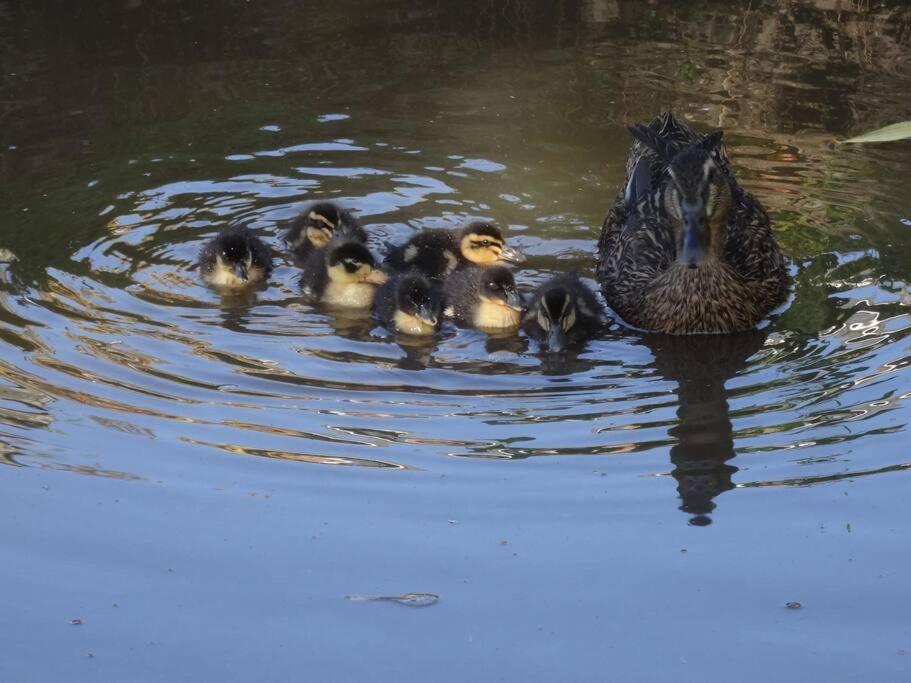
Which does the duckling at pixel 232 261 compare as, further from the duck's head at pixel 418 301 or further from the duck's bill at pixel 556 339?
the duck's bill at pixel 556 339

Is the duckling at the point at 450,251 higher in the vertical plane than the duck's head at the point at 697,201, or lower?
lower

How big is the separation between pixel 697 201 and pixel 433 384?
4.33 feet

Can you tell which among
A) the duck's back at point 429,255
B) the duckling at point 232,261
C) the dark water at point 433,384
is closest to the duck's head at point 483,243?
the duck's back at point 429,255

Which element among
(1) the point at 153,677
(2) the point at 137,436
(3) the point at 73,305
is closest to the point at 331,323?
(3) the point at 73,305

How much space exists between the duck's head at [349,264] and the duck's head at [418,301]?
1.07ft

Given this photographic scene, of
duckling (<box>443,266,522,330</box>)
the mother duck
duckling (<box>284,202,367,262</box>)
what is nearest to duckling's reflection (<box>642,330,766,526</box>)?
the mother duck

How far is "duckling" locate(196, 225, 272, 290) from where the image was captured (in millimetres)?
5812

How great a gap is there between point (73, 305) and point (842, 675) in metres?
3.49

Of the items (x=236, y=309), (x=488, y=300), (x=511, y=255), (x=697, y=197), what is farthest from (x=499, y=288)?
(x=236, y=309)

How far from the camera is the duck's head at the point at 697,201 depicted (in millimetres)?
5383

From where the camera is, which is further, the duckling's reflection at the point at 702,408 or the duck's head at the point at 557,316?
the duck's head at the point at 557,316

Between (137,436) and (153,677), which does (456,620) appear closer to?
(153,677)

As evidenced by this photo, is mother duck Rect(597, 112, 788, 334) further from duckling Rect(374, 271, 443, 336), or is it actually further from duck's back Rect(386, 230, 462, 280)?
duckling Rect(374, 271, 443, 336)

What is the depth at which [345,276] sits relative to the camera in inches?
227
